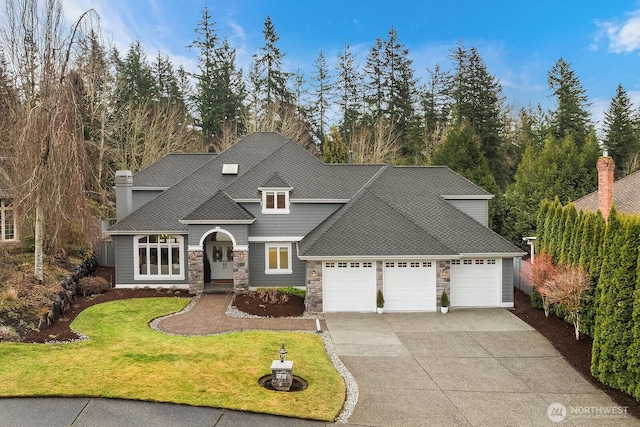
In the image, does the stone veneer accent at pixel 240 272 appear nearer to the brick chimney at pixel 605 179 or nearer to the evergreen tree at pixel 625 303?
the evergreen tree at pixel 625 303

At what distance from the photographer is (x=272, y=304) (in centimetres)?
1648

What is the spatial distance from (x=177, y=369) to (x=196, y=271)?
890 centimetres

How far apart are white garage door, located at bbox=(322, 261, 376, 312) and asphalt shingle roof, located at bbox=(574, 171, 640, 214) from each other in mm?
9721

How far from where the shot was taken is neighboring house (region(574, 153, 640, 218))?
1623 centimetres

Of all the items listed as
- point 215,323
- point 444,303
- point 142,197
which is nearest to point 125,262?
point 142,197

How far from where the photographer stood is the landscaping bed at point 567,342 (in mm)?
9377

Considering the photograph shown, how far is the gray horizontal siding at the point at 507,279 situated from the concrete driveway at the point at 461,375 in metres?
1.69

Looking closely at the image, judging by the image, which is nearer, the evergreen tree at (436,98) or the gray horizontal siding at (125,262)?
the gray horizontal siding at (125,262)

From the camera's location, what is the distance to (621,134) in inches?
1610

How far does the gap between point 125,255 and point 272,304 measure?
7.67 meters

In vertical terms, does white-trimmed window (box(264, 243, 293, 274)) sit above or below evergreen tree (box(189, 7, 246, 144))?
below

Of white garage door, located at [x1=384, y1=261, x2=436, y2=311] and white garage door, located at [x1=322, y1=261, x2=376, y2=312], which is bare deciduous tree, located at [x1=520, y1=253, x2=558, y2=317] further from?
white garage door, located at [x1=322, y1=261, x2=376, y2=312]

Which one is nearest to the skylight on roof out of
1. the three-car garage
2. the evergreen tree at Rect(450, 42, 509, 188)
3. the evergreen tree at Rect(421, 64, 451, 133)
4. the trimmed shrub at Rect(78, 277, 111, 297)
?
the trimmed shrub at Rect(78, 277, 111, 297)

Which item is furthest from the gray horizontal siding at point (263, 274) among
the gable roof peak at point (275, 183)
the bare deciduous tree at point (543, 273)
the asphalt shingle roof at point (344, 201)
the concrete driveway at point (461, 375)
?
the bare deciduous tree at point (543, 273)
